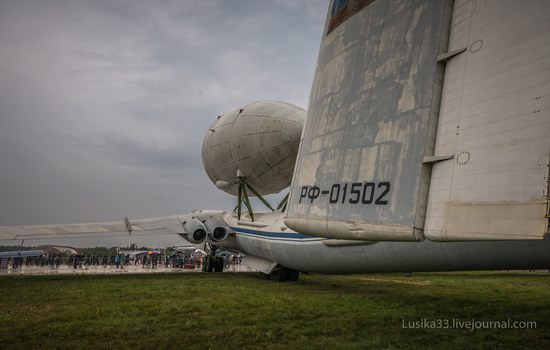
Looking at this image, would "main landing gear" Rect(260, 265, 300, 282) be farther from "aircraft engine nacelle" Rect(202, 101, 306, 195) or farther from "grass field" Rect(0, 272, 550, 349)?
"aircraft engine nacelle" Rect(202, 101, 306, 195)

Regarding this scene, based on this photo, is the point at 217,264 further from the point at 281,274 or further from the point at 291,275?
the point at 291,275

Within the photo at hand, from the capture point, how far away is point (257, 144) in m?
14.5

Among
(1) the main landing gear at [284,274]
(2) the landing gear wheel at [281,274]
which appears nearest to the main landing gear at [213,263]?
(1) the main landing gear at [284,274]

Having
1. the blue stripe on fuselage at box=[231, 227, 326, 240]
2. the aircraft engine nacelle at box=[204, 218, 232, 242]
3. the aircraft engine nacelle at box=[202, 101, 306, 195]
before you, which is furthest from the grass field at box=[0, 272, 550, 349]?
the aircraft engine nacelle at box=[204, 218, 232, 242]

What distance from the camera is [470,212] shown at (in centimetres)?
306

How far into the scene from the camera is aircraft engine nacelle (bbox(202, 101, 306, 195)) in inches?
563

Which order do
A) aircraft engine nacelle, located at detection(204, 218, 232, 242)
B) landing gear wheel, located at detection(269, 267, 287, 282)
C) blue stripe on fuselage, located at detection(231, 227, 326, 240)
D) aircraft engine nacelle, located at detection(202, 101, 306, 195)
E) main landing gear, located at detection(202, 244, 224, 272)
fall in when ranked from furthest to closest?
main landing gear, located at detection(202, 244, 224, 272) < aircraft engine nacelle, located at detection(204, 218, 232, 242) < landing gear wheel, located at detection(269, 267, 287, 282) < aircraft engine nacelle, located at detection(202, 101, 306, 195) < blue stripe on fuselage, located at detection(231, 227, 326, 240)

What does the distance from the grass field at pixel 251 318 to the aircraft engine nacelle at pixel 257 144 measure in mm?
4797

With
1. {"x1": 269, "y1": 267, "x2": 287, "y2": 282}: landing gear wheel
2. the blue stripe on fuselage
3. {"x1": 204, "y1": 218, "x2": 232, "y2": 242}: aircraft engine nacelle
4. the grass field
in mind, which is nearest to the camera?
the grass field

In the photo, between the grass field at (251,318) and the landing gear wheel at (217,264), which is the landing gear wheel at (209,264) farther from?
the grass field at (251,318)

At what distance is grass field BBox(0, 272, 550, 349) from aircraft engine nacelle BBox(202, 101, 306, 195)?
15.7ft

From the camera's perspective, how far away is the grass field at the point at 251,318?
602 cm

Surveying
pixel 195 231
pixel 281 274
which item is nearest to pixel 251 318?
pixel 281 274

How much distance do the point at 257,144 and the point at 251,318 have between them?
7.80 meters
